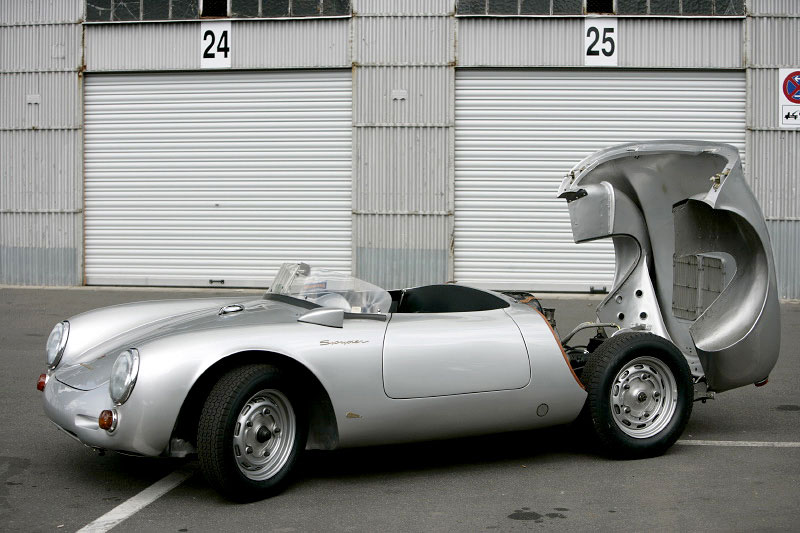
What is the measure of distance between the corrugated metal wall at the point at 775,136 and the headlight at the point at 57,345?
39.7ft

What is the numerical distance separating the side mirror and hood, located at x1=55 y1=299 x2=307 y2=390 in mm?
91

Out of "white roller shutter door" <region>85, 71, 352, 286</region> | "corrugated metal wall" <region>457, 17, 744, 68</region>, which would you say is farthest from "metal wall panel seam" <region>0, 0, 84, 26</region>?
"corrugated metal wall" <region>457, 17, 744, 68</region>

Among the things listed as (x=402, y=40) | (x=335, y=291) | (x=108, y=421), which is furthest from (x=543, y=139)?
(x=108, y=421)

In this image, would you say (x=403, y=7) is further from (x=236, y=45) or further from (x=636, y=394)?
(x=636, y=394)

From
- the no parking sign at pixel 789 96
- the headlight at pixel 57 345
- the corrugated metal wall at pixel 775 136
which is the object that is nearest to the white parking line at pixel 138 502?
the headlight at pixel 57 345

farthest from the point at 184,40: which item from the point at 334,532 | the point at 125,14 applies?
the point at 334,532

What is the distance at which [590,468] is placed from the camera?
4.93 metres

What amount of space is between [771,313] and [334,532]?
10.6 feet

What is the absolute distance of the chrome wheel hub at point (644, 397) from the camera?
5.06m

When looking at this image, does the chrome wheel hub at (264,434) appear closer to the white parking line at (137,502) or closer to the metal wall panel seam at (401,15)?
the white parking line at (137,502)

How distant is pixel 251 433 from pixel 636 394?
219 cm

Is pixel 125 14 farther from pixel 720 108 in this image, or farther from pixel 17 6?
pixel 720 108

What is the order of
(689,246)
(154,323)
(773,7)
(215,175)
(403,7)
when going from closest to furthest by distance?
1. (154,323)
2. (689,246)
3. (773,7)
4. (403,7)
5. (215,175)

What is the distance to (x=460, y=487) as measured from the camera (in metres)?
4.60
